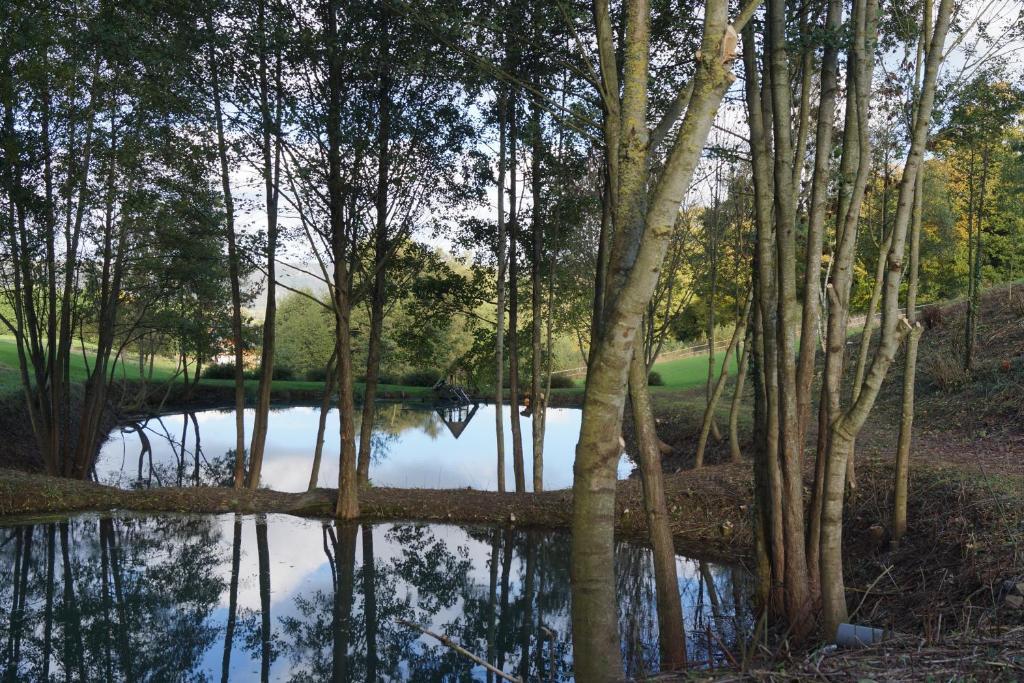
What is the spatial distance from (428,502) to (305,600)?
394 centimetres

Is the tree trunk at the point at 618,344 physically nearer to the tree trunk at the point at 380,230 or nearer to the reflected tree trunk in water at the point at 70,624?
the reflected tree trunk in water at the point at 70,624

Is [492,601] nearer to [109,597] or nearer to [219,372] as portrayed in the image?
[109,597]

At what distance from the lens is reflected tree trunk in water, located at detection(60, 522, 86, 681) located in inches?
244

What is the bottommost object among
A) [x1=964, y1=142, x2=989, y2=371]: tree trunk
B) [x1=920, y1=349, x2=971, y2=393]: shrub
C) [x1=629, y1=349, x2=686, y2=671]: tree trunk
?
[x1=629, y1=349, x2=686, y2=671]: tree trunk

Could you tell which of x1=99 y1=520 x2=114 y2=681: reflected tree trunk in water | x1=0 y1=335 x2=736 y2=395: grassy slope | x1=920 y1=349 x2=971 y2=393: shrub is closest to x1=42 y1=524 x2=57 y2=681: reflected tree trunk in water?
x1=99 y1=520 x2=114 y2=681: reflected tree trunk in water

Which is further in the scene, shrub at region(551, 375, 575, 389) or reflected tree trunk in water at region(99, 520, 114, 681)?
shrub at region(551, 375, 575, 389)

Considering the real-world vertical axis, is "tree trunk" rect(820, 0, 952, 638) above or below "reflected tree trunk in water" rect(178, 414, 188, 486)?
above

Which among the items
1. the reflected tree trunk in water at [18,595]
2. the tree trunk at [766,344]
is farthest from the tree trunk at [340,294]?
the tree trunk at [766,344]

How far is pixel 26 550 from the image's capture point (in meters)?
9.51

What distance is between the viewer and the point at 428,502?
11.9 m

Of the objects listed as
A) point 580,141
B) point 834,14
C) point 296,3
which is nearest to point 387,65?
point 296,3

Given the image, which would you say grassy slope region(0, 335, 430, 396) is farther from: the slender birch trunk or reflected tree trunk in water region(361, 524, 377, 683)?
the slender birch trunk

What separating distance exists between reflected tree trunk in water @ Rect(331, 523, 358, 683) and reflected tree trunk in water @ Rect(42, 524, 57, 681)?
2.11 metres

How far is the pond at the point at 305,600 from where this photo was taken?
6336mm
